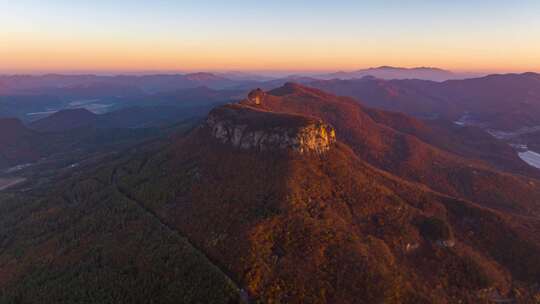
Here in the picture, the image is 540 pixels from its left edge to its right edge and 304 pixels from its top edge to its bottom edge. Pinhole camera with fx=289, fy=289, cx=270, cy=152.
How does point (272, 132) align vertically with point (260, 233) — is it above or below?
above

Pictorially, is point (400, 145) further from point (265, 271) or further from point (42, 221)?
point (42, 221)

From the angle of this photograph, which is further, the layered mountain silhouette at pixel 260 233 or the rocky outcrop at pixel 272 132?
the rocky outcrop at pixel 272 132

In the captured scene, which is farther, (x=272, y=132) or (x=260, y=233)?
(x=272, y=132)

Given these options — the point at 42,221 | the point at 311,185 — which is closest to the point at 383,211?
the point at 311,185

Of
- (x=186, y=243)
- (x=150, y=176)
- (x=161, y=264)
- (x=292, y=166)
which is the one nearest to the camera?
(x=161, y=264)
